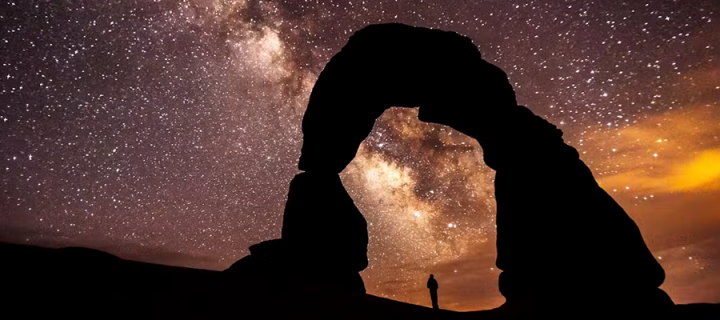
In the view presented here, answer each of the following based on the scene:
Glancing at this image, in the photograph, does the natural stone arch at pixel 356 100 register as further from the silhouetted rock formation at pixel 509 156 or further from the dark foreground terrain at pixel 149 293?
the dark foreground terrain at pixel 149 293

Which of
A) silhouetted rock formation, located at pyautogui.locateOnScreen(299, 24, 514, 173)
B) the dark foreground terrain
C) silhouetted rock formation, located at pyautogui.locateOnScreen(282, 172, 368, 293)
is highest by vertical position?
silhouetted rock formation, located at pyautogui.locateOnScreen(299, 24, 514, 173)

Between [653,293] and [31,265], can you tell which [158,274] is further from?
[653,293]

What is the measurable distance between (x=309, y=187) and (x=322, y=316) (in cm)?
856

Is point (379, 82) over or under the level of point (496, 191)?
over

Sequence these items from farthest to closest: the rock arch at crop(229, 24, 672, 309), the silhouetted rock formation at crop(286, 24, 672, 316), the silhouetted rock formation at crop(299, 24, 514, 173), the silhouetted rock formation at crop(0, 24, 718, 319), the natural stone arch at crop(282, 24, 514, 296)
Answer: the silhouetted rock formation at crop(299, 24, 514, 173) < the natural stone arch at crop(282, 24, 514, 296) < the rock arch at crop(229, 24, 672, 309) < the silhouetted rock formation at crop(286, 24, 672, 316) < the silhouetted rock formation at crop(0, 24, 718, 319)

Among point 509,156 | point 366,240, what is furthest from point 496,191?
point 366,240

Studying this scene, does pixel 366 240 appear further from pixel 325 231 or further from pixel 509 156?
pixel 509 156

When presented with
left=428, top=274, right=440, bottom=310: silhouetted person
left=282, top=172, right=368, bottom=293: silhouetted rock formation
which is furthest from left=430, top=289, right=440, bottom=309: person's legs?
left=282, top=172, right=368, bottom=293: silhouetted rock formation

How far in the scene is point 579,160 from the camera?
13531mm

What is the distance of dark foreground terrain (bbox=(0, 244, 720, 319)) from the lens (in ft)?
17.9

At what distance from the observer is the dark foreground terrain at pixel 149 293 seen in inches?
215

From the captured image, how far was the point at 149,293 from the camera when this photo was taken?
6.50 m

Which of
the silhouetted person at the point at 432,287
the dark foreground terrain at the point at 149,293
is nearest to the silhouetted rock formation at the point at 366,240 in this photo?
the dark foreground terrain at the point at 149,293

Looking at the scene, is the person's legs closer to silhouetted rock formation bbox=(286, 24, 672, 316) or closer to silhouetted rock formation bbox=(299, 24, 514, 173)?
silhouetted rock formation bbox=(286, 24, 672, 316)
